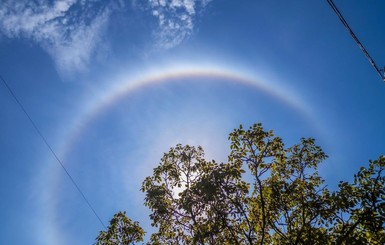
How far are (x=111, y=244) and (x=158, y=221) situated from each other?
145 inches

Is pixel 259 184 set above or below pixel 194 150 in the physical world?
below

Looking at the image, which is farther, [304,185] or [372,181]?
[304,185]

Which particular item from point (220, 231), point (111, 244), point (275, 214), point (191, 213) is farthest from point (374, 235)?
point (111, 244)

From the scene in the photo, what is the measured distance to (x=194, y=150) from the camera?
563 inches

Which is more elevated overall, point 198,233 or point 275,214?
point 198,233

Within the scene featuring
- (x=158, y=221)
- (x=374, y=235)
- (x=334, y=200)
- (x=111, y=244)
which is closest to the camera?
(x=374, y=235)

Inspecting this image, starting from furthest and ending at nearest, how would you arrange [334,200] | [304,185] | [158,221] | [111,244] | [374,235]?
[111,244]
[158,221]
[304,185]
[334,200]
[374,235]

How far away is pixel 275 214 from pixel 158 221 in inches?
224

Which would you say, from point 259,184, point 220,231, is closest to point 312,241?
point 259,184

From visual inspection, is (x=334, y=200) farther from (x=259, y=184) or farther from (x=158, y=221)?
(x=158, y=221)

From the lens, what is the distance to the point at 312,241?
11.0 meters

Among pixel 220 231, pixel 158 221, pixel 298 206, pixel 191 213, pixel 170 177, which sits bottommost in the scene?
pixel 298 206

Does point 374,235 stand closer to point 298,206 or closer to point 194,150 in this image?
point 298,206

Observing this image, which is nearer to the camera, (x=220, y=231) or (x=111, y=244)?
(x=220, y=231)
